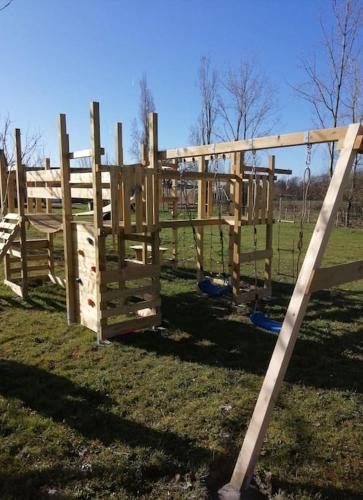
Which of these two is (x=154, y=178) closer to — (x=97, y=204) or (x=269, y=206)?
(x=97, y=204)

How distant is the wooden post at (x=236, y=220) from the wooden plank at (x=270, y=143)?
143cm

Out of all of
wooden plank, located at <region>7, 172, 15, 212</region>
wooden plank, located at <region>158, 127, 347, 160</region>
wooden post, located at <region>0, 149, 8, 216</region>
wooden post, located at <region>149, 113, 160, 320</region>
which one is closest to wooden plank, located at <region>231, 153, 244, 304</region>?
wooden plank, located at <region>158, 127, 347, 160</region>

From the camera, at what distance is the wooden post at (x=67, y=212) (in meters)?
5.27

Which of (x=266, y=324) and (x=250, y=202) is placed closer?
(x=266, y=324)

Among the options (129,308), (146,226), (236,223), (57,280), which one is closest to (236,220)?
(236,223)

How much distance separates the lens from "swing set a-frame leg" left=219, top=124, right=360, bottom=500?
2.29 m

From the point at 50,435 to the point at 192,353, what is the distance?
2.05m

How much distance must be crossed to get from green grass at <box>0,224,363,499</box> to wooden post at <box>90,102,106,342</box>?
547 mm

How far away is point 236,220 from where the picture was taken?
6.53 metres

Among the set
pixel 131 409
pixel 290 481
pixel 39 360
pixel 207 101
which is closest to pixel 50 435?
pixel 131 409

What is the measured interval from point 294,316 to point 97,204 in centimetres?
315

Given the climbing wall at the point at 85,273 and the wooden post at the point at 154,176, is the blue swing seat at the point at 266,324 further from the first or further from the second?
the climbing wall at the point at 85,273

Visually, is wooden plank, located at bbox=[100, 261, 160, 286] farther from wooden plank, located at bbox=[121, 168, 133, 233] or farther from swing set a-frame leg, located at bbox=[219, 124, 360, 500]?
swing set a-frame leg, located at bbox=[219, 124, 360, 500]

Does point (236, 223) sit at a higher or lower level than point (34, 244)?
higher
